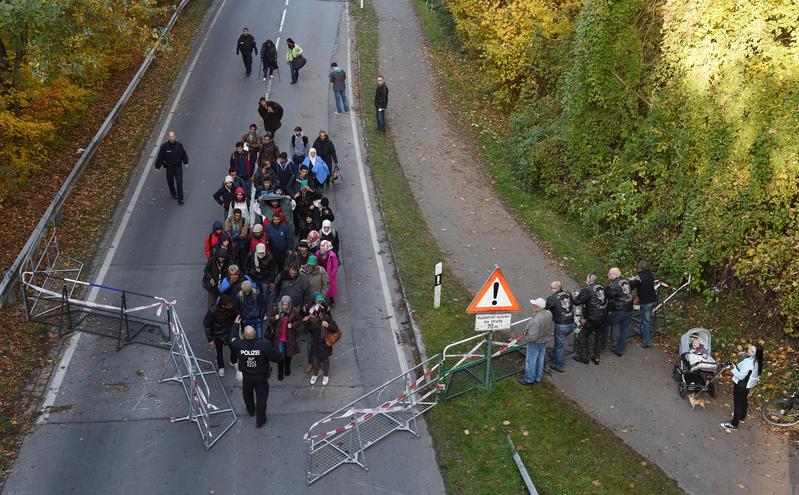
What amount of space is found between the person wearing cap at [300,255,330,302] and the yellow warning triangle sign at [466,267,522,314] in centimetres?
287

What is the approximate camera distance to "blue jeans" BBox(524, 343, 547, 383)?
40.2ft

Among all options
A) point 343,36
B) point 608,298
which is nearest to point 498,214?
point 608,298

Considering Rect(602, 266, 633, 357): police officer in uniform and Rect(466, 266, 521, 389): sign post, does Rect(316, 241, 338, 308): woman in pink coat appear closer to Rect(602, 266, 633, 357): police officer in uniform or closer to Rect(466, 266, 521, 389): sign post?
Rect(466, 266, 521, 389): sign post

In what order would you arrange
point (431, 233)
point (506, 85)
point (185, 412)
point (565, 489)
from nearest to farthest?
point (565, 489), point (185, 412), point (431, 233), point (506, 85)

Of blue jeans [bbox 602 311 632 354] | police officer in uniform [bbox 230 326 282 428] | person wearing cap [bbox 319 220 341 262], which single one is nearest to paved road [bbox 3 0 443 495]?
police officer in uniform [bbox 230 326 282 428]

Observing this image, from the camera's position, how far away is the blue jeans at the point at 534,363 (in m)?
12.3

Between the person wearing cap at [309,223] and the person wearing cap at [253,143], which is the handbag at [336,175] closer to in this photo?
the person wearing cap at [253,143]

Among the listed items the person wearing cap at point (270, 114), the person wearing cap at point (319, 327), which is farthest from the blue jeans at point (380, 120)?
the person wearing cap at point (319, 327)

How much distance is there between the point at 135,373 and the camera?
1238 cm

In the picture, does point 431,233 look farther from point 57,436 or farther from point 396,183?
point 57,436

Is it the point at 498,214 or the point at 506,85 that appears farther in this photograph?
the point at 506,85

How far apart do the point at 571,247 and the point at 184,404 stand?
940 centimetres

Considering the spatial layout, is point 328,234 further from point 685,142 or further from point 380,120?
point 380,120

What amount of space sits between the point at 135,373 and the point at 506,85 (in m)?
15.8
